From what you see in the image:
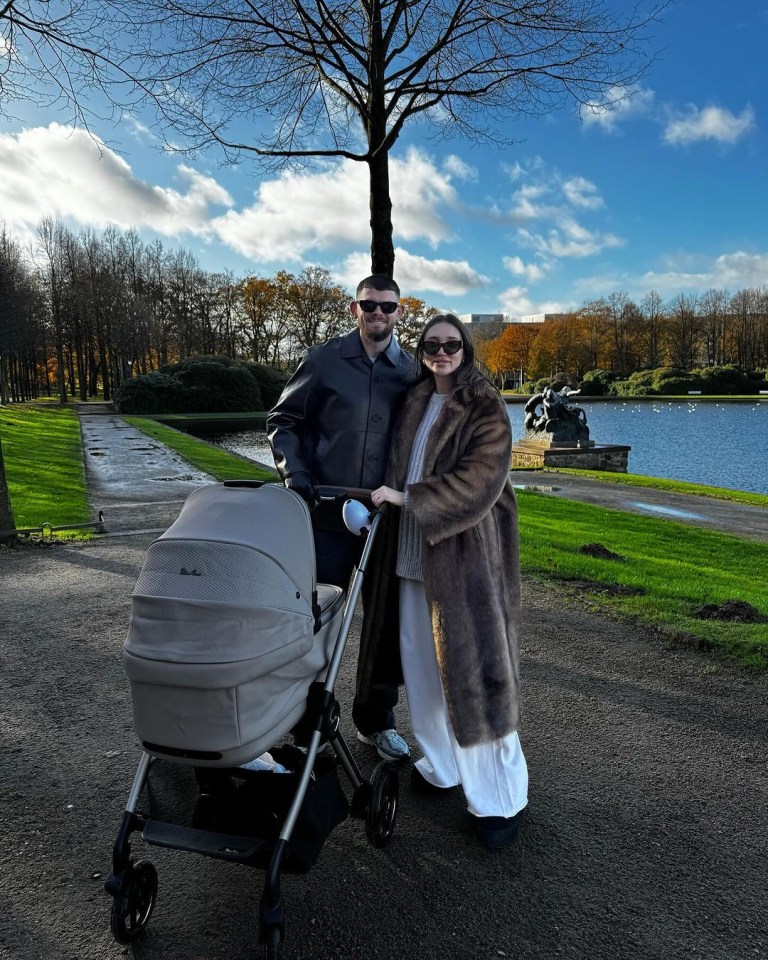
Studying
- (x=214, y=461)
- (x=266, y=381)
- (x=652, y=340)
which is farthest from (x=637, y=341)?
(x=214, y=461)

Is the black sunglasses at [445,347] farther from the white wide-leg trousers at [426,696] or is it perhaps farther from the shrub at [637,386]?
the shrub at [637,386]

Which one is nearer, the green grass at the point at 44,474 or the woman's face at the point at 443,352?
the woman's face at the point at 443,352

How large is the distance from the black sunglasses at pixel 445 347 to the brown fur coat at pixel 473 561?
181 millimetres

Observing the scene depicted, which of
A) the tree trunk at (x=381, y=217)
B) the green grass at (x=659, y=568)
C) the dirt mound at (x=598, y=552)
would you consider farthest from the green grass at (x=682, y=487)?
the tree trunk at (x=381, y=217)

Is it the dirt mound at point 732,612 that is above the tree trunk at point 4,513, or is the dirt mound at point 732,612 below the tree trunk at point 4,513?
below

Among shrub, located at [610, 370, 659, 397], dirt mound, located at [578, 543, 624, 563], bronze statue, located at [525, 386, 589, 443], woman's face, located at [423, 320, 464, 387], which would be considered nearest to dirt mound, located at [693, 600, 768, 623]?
dirt mound, located at [578, 543, 624, 563]

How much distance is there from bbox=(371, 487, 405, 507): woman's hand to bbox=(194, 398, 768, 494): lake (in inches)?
586

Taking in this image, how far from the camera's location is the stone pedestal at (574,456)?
2238 cm

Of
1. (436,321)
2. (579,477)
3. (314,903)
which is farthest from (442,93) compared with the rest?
(579,477)

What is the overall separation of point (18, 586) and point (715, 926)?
5875 mm

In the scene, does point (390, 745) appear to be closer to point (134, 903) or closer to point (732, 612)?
point (134, 903)

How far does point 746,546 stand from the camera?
9281 mm

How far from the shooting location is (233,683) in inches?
79.1

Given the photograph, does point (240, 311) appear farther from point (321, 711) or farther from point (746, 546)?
point (321, 711)
